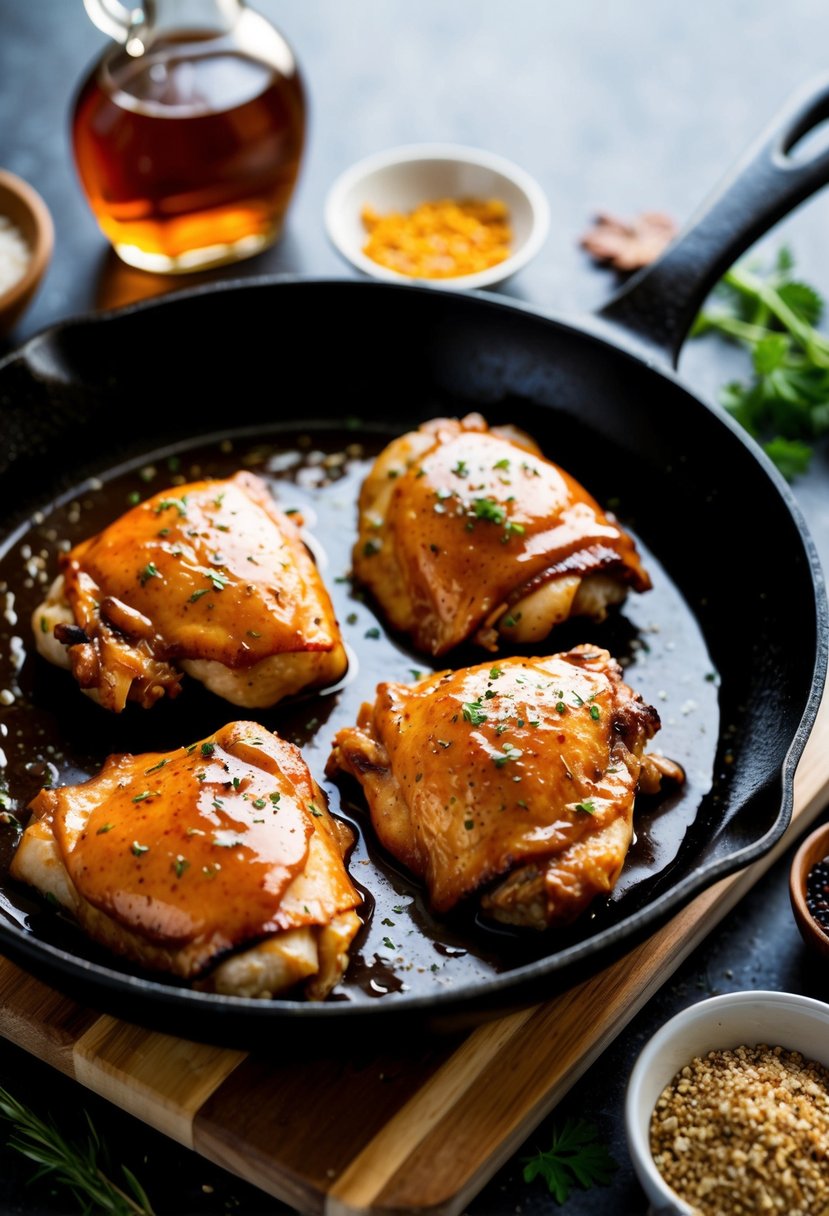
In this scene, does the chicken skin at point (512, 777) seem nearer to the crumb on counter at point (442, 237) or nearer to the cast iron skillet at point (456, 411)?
the cast iron skillet at point (456, 411)

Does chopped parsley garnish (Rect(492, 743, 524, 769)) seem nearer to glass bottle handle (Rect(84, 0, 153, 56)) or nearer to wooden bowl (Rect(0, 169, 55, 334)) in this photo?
wooden bowl (Rect(0, 169, 55, 334))

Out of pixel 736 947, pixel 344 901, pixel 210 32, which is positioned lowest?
pixel 736 947

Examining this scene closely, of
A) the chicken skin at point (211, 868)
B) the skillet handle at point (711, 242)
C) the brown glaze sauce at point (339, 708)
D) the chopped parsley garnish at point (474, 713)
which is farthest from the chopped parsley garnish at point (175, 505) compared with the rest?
the skillet handle at point (711, 242)

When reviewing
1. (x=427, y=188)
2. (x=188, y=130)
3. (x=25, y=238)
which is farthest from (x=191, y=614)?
(x=427, y=188)

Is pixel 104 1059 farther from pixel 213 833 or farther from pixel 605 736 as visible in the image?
pixel 605 736

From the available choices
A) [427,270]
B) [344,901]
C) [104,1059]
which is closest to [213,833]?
[344,901]

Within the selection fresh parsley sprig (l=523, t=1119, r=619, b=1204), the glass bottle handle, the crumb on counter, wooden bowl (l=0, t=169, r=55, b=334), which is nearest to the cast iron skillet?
fresh parsley sprig (l=523, t=1119, r=619, b=1204)
